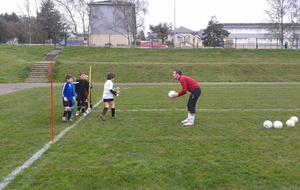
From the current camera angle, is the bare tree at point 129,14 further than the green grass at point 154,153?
Yes

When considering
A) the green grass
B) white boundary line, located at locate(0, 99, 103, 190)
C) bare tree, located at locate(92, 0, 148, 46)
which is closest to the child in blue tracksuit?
the green grass

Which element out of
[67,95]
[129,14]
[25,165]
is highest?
[129,14]

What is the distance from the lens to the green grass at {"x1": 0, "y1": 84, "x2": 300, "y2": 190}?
4.40 meters

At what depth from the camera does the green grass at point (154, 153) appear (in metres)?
4.40

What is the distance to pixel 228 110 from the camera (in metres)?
11.1

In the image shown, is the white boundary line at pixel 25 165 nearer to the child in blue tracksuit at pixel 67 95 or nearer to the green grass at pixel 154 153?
the green grass at pixel 154 153

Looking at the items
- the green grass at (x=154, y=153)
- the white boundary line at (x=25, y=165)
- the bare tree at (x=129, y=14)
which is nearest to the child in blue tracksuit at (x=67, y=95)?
the green grass at (x=154, y=153)

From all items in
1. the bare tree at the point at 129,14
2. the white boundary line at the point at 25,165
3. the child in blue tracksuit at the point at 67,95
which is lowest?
the white boundary line at the point at 25,165

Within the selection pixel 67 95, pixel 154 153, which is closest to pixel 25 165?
pixel 154 153

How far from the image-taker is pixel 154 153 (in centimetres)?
576

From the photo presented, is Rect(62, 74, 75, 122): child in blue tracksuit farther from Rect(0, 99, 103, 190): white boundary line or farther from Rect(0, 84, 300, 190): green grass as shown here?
Rect(0, 99, 103, 190): white boundary line

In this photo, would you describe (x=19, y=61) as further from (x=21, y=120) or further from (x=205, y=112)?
(x=205, y=112)

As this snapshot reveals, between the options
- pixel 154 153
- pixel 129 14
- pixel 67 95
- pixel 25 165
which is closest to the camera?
pixel 25 165

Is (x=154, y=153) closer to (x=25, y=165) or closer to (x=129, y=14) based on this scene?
(x=25, y=165)
